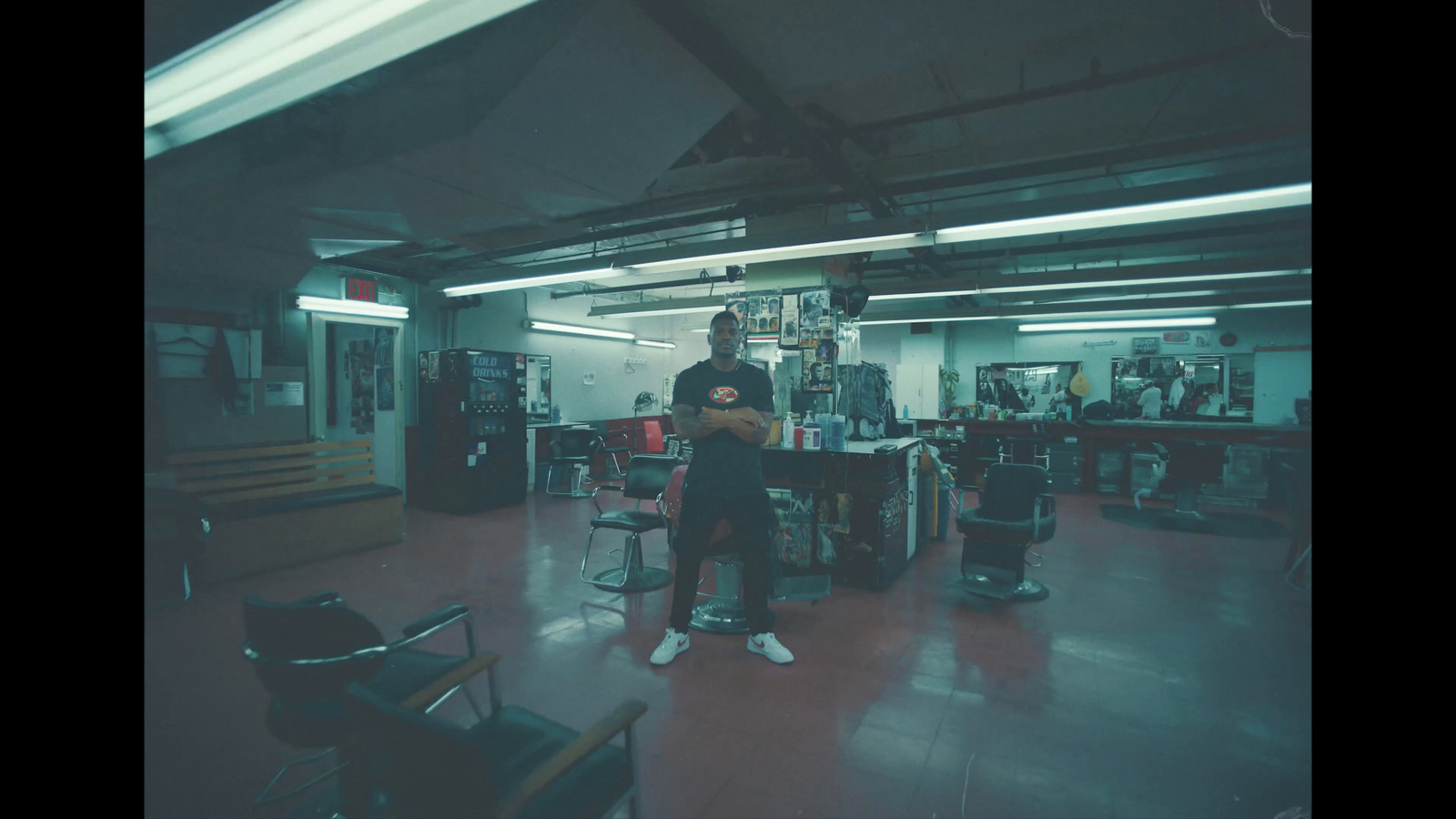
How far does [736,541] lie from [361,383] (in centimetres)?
604

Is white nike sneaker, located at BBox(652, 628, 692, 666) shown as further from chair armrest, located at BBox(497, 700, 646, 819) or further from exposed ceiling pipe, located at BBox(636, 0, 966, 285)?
exposed ceiling pipe, located at BBox(636, 0, 966, 285)

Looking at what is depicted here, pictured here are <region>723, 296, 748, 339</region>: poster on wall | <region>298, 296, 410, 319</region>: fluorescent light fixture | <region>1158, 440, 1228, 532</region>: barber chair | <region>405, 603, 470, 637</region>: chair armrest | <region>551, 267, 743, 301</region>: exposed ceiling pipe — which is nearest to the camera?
<region>405, 603, 470, 637</region>: chair armrest

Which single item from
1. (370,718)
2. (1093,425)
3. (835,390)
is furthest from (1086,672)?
(1093,425)

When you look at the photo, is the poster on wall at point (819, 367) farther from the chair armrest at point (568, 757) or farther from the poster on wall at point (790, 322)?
the chair armrest at point (568, 757)

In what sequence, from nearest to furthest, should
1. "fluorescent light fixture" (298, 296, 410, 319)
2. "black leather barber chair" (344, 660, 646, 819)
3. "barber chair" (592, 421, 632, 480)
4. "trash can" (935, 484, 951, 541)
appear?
"black leather barber chair" (344, 660, 646, 819)
"trash can" (935, 484, 951, 541)
"fluorescent light fixture" (298, 296, 410, 319)
"barber chair" (592, 421, 632, 480)

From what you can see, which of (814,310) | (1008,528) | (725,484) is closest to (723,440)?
(725,484)

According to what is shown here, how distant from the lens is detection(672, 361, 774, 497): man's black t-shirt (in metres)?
2.86

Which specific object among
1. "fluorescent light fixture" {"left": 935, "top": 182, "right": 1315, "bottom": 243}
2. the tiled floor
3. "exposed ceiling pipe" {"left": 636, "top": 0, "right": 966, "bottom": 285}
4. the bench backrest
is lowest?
the tiled floor

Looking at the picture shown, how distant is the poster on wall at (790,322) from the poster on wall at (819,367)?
0.16 meters

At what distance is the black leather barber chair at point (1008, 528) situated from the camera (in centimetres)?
387

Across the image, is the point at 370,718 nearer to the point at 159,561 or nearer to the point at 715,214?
the point at 159,561

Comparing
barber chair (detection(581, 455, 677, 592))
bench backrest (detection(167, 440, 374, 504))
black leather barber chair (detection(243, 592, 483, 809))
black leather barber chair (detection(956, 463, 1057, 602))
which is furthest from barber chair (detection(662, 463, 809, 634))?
bench backrest (detection(167, 440, 374, 504))

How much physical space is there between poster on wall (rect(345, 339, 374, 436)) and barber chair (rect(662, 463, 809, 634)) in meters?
5.08
